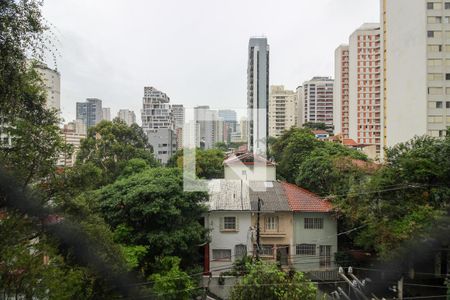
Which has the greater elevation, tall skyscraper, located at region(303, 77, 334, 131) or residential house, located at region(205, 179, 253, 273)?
tall skyscraper, located at region(303, 77, 334, 131)

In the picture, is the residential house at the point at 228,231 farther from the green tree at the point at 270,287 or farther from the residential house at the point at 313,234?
the green tree at the point at 270,287

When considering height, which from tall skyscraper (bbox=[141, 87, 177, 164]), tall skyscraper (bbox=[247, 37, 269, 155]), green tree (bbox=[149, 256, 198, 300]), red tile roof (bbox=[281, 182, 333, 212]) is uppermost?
tall skyscraper (bbox=[247, 37, 269, 155])

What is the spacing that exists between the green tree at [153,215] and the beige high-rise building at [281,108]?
26451 millimetres

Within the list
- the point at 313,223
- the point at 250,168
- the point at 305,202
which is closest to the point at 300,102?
the point at 250,168

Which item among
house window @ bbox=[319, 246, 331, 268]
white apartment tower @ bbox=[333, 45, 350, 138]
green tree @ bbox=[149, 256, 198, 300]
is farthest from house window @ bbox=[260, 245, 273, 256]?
white apartment tower @ bbox=[333, 45, 350, 138]

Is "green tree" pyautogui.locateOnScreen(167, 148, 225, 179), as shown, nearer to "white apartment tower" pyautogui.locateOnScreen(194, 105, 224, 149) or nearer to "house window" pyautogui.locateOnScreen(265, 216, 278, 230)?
"white apartment tower" pyautogui.locateOnScreen(194, 105, 224, 149)

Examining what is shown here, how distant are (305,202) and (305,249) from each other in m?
0.85

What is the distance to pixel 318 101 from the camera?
3209cm

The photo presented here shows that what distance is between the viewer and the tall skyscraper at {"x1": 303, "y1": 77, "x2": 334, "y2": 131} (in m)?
32.1

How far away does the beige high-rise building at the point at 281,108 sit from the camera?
32.0m

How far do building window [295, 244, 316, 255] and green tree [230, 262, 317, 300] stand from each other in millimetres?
3007

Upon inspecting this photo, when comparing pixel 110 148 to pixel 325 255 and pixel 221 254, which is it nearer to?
pixel 221 254

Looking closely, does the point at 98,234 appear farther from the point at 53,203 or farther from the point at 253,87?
the point at 253,87

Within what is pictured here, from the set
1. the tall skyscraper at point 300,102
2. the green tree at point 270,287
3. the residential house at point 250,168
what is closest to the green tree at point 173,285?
the green tree at point 270,287
